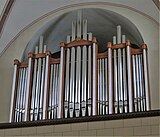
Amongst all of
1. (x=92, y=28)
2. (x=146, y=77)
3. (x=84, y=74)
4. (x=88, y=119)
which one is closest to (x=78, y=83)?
(x=84, y=74)

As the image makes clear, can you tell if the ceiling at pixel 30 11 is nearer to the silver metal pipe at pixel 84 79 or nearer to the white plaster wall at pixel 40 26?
the white plaster wall at pixel 40 26

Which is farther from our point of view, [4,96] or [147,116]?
[4,96]

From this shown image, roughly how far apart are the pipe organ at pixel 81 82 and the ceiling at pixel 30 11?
0.65m

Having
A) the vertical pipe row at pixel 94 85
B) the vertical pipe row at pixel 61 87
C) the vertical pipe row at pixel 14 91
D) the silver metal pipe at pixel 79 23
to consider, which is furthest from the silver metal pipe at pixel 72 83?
the vertical pipe row at pixel 14 91

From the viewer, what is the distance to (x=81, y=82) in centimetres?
815

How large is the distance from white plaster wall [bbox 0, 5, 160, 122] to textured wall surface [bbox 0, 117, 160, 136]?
5.16 ft

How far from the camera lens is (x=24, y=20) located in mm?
9367

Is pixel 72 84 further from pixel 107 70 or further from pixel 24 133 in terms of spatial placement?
pixel 24 133

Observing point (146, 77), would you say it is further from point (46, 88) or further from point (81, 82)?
point (46, 88)

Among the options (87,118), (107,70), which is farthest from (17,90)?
(87,118)

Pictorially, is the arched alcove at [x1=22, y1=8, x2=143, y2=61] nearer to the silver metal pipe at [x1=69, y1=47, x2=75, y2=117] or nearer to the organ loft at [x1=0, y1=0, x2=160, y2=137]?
the organ loft at [x1=0, y1=0, x2=160, y2=137]

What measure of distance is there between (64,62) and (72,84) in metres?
0.62

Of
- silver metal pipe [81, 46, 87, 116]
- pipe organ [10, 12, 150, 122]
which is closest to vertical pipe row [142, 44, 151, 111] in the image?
pipe organ [10, 12, 150, 122]

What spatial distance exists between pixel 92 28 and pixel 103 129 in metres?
4.06
